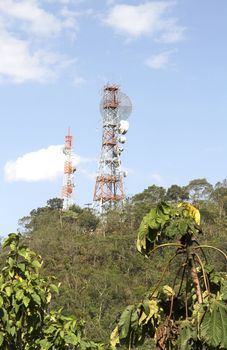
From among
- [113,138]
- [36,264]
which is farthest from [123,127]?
[36,264]

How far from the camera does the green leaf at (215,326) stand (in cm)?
225

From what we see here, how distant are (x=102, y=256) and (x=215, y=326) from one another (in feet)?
108

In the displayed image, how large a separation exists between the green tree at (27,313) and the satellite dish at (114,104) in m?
34.4

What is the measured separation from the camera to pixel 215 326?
89.7 inches

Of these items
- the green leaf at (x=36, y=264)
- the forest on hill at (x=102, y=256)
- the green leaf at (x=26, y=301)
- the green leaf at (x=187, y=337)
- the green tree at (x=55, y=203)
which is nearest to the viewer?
the green leaf at (x=187, y=337)

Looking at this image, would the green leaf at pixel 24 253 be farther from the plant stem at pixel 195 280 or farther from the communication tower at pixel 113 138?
the communication tower at pixel 113 138

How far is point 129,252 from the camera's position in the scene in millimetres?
34094

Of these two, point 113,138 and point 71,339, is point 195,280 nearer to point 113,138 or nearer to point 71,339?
point 71,339

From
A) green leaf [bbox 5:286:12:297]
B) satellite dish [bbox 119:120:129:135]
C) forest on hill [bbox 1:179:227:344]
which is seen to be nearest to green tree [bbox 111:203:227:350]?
green leaf [bbox 5:286:12:297]

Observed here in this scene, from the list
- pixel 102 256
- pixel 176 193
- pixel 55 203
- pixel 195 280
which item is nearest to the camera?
pixel 195 280

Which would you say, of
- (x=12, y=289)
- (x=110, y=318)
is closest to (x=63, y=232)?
(x=110, y=318)

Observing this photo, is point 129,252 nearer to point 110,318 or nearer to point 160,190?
point 110,318

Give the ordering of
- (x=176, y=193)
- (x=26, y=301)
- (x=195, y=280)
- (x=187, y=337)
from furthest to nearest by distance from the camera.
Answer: (x=176, y=193), (x=26, y=301), (x=195, y=280), (x=187, y=337)

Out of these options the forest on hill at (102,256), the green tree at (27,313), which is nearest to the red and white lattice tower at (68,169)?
the forest on hill at (102,256)
